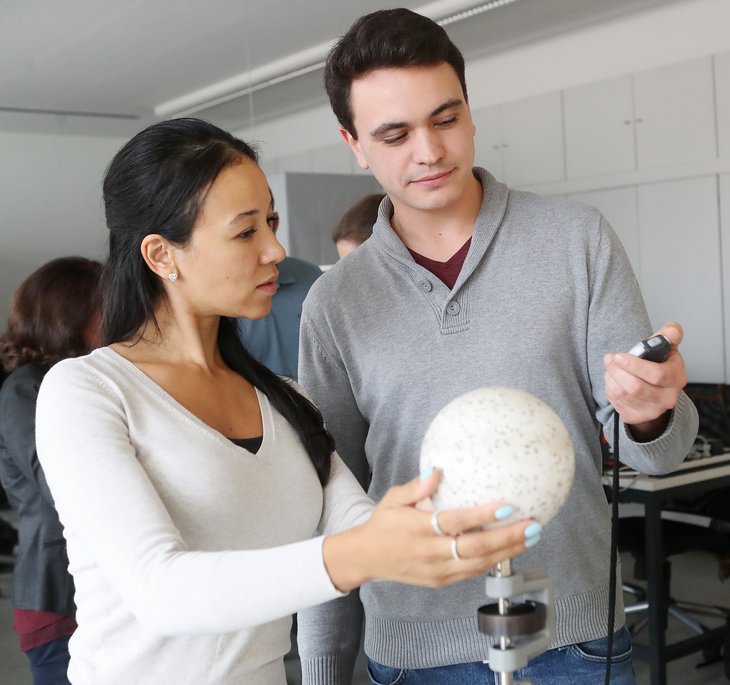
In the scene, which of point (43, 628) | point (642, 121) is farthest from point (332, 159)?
point (43, 628)

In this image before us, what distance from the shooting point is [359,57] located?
1615 mm

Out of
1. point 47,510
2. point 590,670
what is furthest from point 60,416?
point 47,510

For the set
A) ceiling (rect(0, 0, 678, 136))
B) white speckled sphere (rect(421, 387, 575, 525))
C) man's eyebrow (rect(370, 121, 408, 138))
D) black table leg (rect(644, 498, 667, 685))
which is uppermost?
ceiling (rect(0, 0, 678, 136))

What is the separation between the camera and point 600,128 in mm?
6879

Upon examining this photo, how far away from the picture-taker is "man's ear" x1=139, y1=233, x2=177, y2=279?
1.44 m

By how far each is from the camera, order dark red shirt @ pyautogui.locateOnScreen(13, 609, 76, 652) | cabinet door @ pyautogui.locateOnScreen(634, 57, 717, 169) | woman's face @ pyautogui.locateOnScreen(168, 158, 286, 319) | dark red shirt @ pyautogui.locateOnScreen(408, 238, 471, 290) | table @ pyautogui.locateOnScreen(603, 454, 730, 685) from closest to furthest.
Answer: woman's face @ pyautogui.locateOnScreen(168, 158, 286, 319)
dark red shirt @ pyautogui.locateOnScreen(408, 238, 471, 290)
dark red shirt @ pyautogui.locateOnScreen(13, 609, 76, 652)
table @ pyautogui.locateOnScreen(603, 454, 730, 685)
cabinet door @ pyautogui.locateOnScreen(634, 57, 717, 169)

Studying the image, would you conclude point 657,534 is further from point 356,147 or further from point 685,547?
point 356,147

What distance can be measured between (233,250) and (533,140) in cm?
627

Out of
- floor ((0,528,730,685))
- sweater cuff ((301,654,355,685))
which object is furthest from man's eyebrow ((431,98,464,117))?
floor ((0,528,730,685))

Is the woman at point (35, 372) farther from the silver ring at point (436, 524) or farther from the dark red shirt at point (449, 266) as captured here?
the silver ring at point (436, 524)

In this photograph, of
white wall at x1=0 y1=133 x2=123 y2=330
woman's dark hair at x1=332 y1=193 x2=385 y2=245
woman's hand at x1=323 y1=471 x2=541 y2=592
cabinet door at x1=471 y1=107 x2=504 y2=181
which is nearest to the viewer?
woman's hand at x1=323 y1=471 x2=541 y2=592

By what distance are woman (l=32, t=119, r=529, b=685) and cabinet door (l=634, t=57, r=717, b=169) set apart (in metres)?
5.33

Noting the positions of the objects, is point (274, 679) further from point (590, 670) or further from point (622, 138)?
point (622, 138)

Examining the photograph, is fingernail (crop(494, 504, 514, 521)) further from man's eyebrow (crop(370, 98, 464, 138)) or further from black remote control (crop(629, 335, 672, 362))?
man's eyebrow (crop(370, 98, 464, 138))
